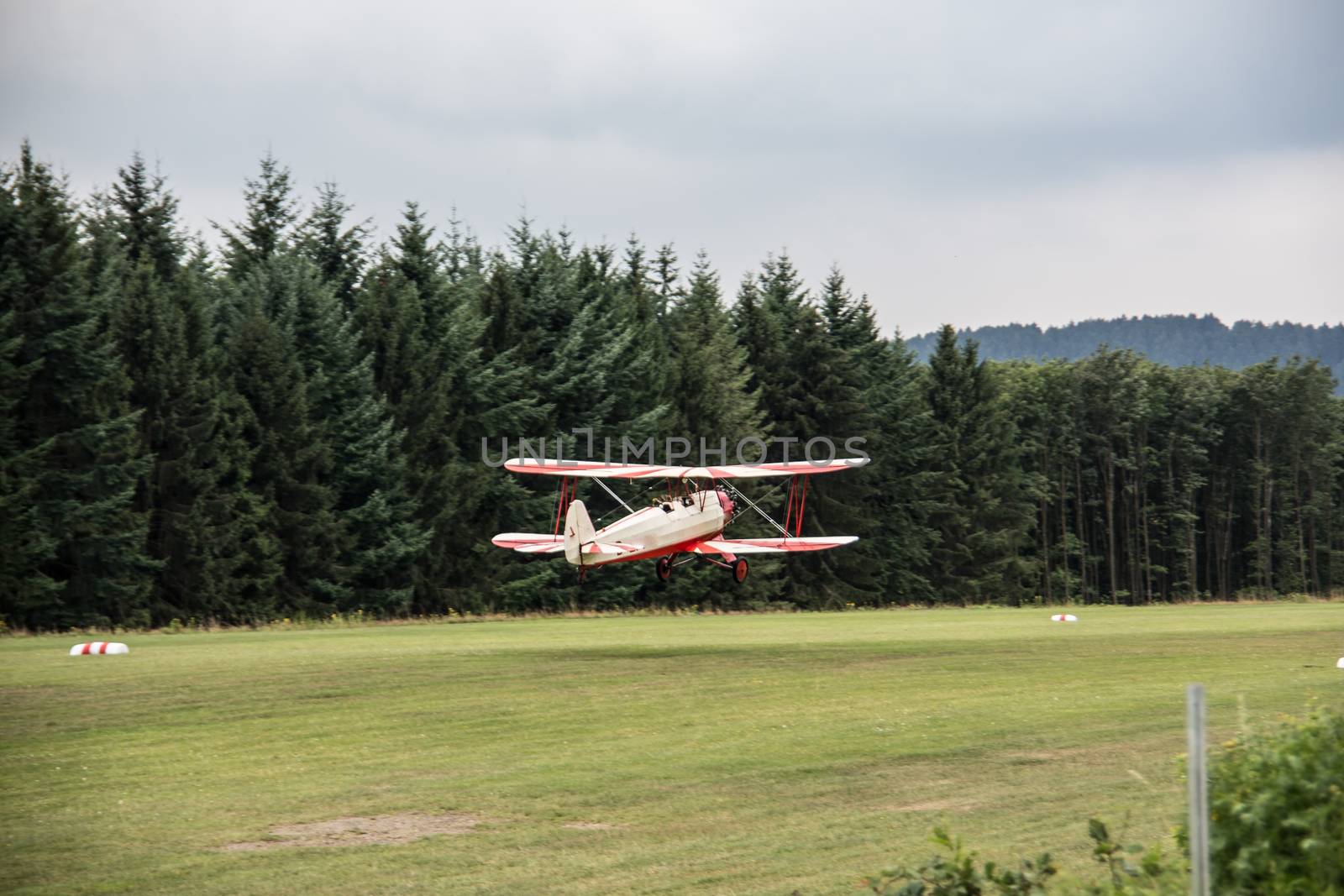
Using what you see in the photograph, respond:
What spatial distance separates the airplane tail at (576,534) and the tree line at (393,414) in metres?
24.9

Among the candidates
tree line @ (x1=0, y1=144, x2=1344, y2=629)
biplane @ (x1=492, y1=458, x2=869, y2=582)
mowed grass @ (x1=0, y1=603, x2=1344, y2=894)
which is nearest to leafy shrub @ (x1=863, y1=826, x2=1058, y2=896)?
mowed grass @ (x1=0, y1=603, x2=1344, y2=894)

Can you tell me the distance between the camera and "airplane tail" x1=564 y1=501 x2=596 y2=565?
31.0 metres

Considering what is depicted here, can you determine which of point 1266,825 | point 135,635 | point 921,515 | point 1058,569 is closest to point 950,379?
point 921,515

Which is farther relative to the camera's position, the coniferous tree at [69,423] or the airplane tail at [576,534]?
the coniferous tree at [69,423]

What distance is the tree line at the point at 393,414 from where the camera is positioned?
50.2 metres

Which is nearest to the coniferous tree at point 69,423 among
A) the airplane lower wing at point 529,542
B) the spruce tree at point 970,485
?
the airplane lower wing at point 529,542

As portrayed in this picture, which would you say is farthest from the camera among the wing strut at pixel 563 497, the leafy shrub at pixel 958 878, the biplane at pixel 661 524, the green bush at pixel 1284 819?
the biplane at pixel 661 524

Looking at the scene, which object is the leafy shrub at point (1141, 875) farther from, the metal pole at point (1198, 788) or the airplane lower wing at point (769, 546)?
the airplane lower wing at point (769, 546)

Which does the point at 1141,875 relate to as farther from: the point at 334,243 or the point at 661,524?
the point at 334,243

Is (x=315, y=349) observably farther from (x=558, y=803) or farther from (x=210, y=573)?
(x=558, y=803)

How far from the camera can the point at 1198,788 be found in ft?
19.1

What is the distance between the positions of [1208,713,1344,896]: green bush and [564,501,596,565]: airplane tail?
78.5 feet

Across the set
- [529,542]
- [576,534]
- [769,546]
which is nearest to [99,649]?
[529,542]

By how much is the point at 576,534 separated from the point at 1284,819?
80.6 ft
